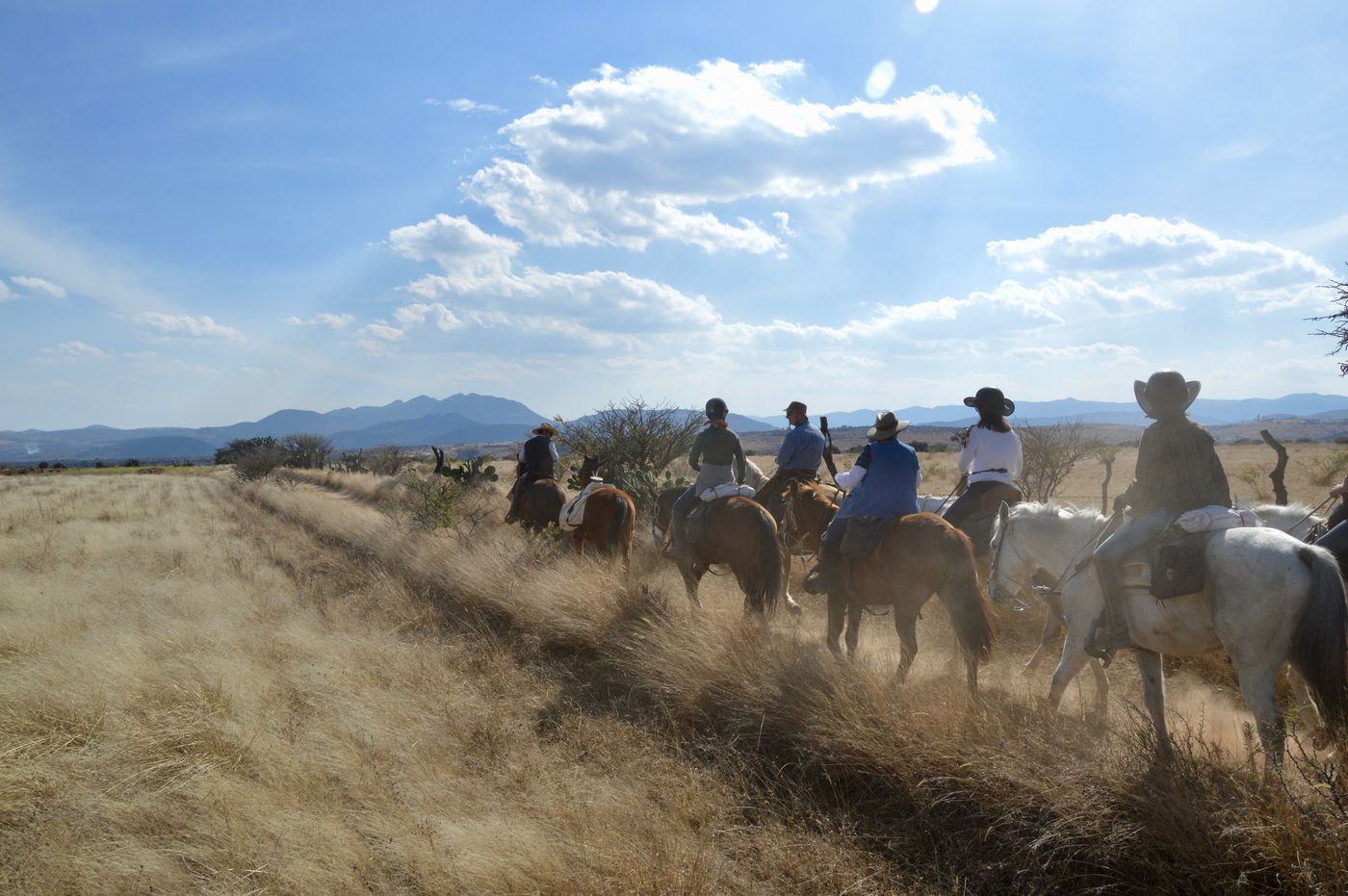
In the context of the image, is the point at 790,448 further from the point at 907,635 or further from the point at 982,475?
the point at 907,635

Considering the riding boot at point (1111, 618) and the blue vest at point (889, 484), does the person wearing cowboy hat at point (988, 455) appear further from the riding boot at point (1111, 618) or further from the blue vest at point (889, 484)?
the riding boot at point (1111, 618)

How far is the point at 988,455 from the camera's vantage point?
8.05 m

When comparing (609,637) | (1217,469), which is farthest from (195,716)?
(1217,469)

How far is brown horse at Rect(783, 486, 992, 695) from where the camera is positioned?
19.1ft

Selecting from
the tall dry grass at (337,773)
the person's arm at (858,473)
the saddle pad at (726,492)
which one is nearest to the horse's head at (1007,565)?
the person's arm at (858,473)

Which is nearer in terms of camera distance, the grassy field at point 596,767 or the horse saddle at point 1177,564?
the grassy field at point 596,767

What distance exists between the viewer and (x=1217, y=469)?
478 cm

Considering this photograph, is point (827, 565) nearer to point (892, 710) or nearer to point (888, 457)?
point (888, 457)

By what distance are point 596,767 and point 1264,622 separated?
399 centimetres

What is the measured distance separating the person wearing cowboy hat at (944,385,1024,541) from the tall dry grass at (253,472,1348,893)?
147cm

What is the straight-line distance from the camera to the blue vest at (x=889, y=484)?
6.68m

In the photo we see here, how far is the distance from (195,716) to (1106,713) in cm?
632

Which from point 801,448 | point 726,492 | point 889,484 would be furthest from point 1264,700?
point 801,448

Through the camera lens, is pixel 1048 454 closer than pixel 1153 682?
No
